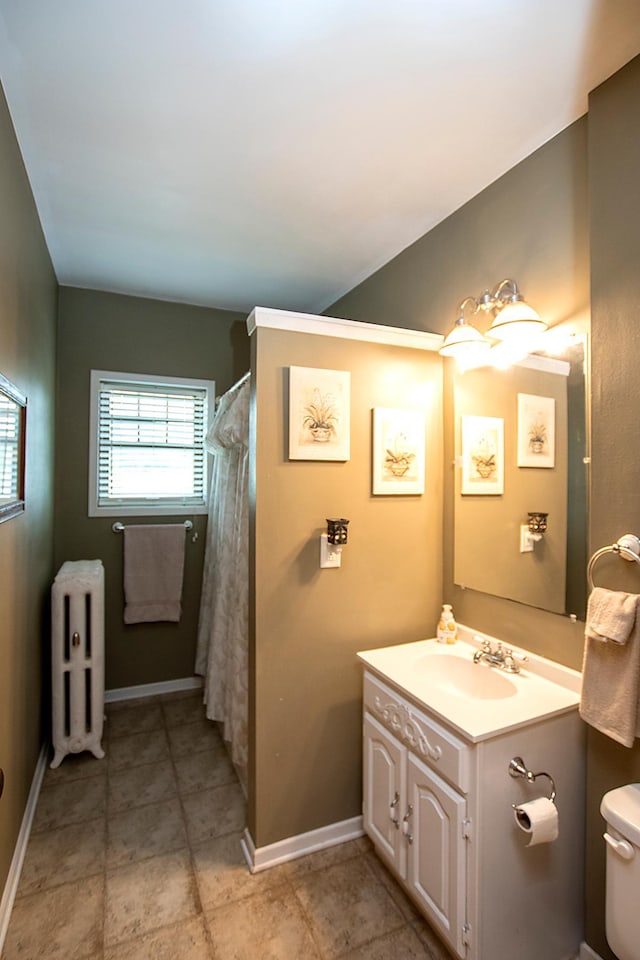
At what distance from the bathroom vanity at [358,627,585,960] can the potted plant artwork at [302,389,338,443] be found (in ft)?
3.00

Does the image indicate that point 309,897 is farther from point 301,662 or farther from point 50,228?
point 50,228

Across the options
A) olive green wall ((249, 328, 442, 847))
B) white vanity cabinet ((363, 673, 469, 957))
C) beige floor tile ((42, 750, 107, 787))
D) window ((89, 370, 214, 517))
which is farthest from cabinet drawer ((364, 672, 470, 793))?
window ((89, 370, 214, 517))

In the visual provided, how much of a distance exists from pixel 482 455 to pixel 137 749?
2.39m

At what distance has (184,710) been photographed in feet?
9.83

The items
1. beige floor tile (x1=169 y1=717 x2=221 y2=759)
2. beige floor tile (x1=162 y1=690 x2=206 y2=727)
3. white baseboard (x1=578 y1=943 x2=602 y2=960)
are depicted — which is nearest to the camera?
white baseboard (x1=578 y1=943 x2=602 y2=960)

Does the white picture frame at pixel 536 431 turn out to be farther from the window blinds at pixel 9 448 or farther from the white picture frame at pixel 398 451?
the window blinds at pixel 9 448

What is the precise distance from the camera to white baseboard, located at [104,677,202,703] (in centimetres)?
308

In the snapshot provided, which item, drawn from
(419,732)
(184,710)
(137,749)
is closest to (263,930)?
(419,732)

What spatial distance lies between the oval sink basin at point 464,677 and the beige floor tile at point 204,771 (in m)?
1.25

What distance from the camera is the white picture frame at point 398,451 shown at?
195cm

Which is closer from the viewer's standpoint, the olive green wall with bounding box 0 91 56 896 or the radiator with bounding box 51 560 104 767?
the olive green wall with bounding box 0 91 56 896

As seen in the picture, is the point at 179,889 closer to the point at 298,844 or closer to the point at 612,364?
the point at 298,844

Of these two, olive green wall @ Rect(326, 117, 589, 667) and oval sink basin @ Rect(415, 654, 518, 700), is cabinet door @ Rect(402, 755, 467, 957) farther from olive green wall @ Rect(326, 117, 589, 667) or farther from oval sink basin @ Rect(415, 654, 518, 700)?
olive green wall @ Rect(326, 117, 589, 667)

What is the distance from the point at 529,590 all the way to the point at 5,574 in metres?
1.78
